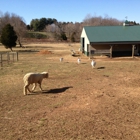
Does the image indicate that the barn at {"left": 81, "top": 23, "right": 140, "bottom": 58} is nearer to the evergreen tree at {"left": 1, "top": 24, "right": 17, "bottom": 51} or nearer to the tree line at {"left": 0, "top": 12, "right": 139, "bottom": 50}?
the evergreen tree at {"left": 1, "top": 24, "right": 17, "bottom": 51}

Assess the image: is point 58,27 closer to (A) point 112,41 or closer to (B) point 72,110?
(A) point 112,41

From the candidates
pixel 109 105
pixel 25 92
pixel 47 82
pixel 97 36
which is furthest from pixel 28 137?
pixel 97 36

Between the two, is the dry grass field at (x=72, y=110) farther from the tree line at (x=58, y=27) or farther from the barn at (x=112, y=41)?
the tree line at (x=58, y=27)

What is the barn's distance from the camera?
→ 28875 mm

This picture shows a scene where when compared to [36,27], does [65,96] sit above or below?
below

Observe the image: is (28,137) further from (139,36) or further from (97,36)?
(139,36)

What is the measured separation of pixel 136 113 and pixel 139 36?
24581 millimetres

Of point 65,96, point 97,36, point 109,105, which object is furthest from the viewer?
point 97,36

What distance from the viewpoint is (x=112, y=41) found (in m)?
29.0

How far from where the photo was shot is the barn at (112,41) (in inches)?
1137

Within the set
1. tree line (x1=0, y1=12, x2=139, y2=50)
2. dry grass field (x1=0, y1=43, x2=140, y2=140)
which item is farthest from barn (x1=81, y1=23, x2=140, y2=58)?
tree line (x1=0, y1=12, x2=139, y2=50)

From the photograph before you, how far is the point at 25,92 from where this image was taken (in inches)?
432

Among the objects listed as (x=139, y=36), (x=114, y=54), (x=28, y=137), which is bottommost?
(x=28, y=137)

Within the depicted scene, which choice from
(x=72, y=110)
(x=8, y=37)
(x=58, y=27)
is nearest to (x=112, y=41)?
(x=8, y=37)
